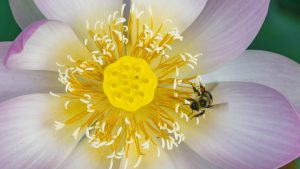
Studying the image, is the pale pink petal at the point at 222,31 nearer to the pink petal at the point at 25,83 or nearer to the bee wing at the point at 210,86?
the bee wing at the point at 210,86

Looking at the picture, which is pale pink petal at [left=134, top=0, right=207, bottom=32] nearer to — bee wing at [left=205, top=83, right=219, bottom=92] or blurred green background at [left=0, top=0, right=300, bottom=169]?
bee wing at [left=205, top=83, right=219, bottom=92]

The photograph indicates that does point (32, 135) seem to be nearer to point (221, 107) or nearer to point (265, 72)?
point (221, 107)

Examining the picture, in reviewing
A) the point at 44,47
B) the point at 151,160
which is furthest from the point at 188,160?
the point at 44,47

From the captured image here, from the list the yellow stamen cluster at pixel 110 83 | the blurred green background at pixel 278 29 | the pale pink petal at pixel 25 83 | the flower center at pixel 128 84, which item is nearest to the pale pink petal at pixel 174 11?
the yellow stamen cluster at pixel 110 83

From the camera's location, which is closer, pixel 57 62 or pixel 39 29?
pixel 39 29

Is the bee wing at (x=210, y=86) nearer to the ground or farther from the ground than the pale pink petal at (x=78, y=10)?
nearer to the ground

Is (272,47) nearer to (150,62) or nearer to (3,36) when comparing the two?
(150,62)

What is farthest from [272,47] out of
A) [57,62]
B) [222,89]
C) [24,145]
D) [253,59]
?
[24,145]

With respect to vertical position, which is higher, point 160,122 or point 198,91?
point 198,91
